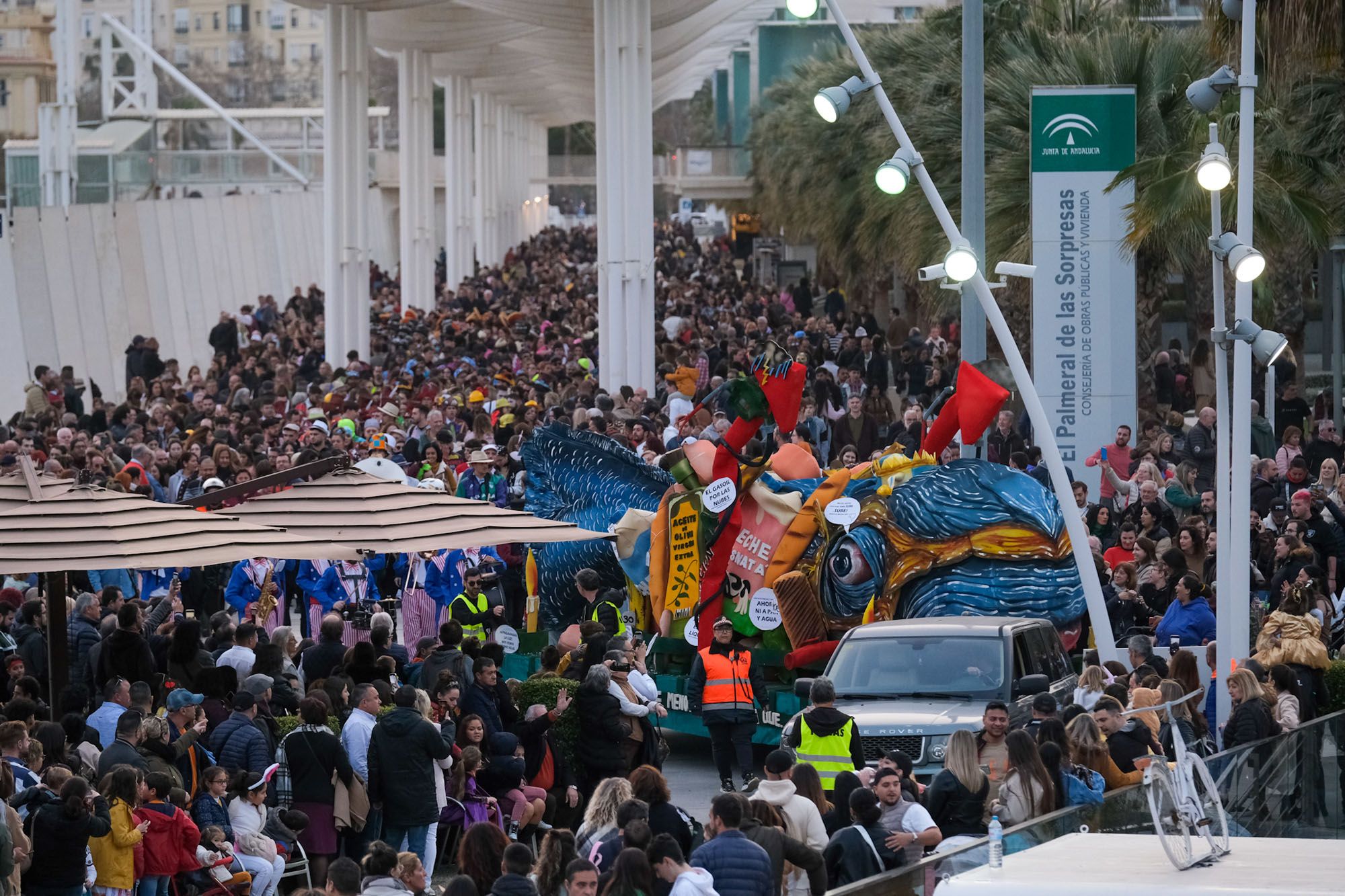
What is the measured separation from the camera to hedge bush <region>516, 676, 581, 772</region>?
14.4m

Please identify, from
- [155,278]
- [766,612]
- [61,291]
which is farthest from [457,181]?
[766,612]

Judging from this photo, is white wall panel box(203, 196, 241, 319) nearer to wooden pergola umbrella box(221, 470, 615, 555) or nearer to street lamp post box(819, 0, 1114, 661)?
wooden pergola umbrella box(221, 470, 615, 555)

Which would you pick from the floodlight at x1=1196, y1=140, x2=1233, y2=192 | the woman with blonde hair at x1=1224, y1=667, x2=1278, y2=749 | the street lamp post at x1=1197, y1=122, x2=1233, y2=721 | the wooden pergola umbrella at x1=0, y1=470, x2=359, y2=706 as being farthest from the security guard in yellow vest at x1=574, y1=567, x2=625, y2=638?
the floodlight at x1=1196, y1=140, x2=1233, y2=192

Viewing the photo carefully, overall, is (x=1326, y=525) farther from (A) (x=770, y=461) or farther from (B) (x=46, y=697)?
(B) (x=46, y=697)

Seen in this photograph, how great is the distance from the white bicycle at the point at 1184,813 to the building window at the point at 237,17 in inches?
5874

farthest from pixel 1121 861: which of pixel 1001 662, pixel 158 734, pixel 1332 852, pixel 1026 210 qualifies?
pixel 1026 210

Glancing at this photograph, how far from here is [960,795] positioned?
11.1 metres

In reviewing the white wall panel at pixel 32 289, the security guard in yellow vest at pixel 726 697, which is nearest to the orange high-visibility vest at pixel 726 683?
the security guard in yellow vest at pixel 726 697

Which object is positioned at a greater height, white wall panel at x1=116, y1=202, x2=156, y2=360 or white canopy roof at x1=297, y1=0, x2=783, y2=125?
white canopy roof at x1=297, y1=0, x2=783, y2=125

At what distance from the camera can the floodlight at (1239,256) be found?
14188mm

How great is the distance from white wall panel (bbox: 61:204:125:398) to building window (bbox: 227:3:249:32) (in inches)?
4449

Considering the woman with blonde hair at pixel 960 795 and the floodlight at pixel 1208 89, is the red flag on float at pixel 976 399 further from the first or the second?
the woman with blonde hair at pixel 960 795

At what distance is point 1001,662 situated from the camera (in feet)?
47.0

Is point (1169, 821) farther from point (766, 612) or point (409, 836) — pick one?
point (766, 612)
